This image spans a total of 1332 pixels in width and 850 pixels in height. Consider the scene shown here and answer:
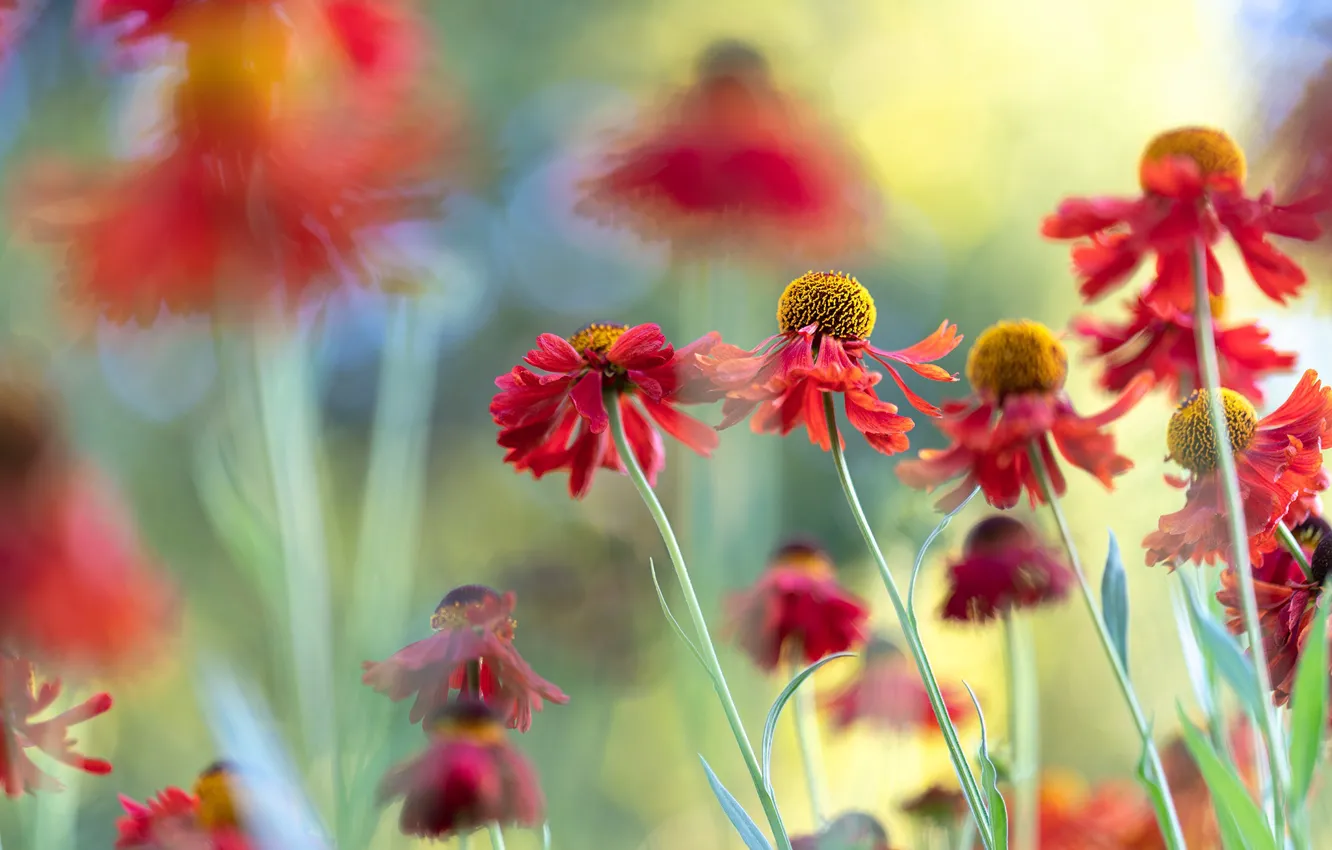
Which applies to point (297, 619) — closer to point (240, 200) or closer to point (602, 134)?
point (240, 200)

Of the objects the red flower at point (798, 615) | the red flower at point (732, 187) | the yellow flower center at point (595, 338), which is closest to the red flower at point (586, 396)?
the yellow flower center at point (595, 338)

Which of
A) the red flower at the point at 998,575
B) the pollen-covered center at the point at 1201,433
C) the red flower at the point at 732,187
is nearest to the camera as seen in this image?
the pollen-covered center at the point at 1201,433

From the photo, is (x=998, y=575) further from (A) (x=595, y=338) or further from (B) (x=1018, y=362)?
(A) (x=595, y=338)

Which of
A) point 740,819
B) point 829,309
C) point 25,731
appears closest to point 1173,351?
point 829,309

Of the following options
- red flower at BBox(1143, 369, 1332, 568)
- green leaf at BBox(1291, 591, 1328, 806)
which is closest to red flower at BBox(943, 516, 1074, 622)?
red flower at BBox(1143, 369, 1332, 568)

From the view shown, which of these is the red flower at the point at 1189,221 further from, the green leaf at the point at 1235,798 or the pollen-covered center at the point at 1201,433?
the green leaf at the point at 1235,798

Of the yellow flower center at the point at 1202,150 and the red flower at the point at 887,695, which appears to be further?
the red flower at the point at 887,695

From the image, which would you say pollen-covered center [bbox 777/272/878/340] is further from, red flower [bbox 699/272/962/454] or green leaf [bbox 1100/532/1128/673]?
green leaf [bbox 1100/532/1128/673]
